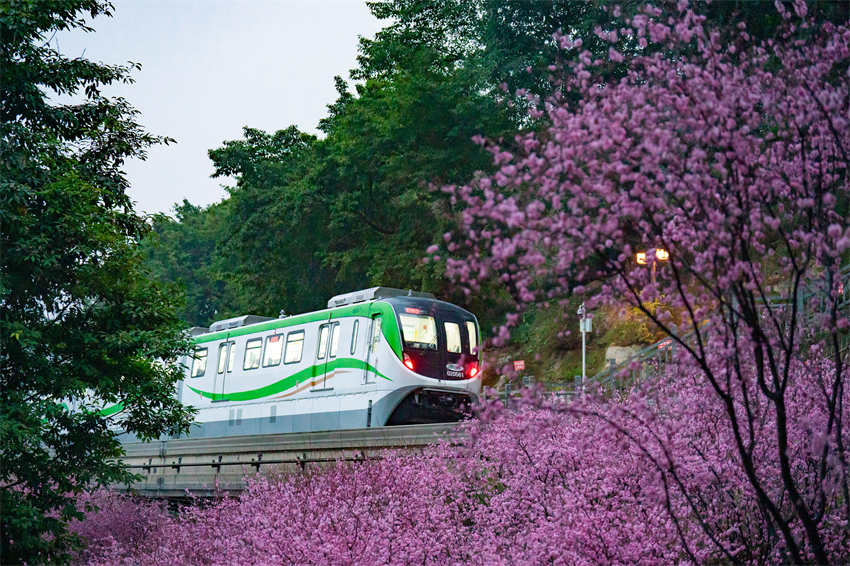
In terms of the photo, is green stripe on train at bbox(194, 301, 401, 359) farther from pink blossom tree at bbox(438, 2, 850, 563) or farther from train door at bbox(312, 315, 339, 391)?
pink blossom tree at bbox(438, 2, 850, 563)

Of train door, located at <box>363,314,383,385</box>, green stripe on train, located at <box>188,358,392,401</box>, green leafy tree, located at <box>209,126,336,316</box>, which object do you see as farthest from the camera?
green leafy tree, located at <box>209,126,336,316</box>

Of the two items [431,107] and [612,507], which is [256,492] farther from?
[431,107]

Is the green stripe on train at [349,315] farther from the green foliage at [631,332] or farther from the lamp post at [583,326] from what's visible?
the green foliage at [631,332]

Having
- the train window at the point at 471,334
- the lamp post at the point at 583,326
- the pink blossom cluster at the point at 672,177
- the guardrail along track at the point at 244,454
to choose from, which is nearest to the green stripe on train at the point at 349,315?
the train window at the point at 471,334

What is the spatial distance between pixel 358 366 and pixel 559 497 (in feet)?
31.2

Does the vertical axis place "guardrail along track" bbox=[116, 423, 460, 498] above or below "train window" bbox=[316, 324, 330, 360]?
below

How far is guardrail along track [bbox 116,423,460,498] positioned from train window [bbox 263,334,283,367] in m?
2.38

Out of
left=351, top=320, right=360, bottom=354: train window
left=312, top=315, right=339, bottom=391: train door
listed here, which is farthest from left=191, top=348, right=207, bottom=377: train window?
left=351, top=320, right=360, bottom=354: train window

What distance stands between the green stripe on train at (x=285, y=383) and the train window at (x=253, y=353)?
0.62 meters

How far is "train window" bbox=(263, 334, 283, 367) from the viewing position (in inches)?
883

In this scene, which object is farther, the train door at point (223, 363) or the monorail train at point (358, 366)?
the train door at point (223, 363)

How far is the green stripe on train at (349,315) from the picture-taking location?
19656 millimetres

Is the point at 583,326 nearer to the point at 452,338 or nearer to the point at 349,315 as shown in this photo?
the point at 452,338

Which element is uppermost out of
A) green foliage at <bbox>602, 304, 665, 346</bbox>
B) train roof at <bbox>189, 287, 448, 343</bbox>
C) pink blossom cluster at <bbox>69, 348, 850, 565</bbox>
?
green foliage at <bbox>602, 304, 665, 346</bbox>
